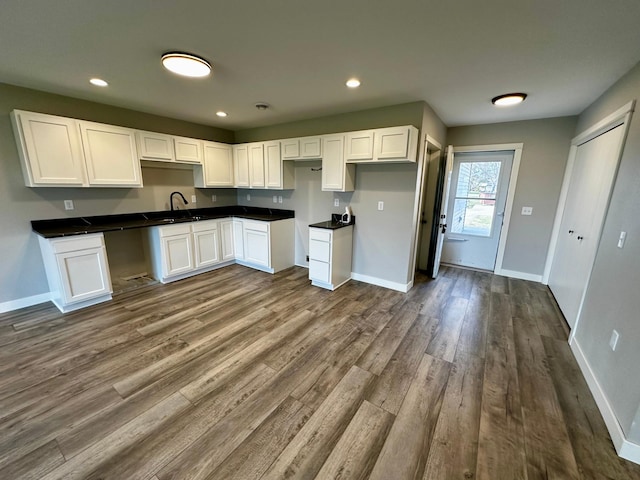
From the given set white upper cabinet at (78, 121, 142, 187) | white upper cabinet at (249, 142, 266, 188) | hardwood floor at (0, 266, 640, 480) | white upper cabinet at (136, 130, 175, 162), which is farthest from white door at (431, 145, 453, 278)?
white upper cabinet at (78, 121, 142, 187)

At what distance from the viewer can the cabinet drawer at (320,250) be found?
11.5 feet

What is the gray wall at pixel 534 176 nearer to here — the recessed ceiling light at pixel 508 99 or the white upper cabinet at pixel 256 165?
the recessed ceiling light at pixel 508 99

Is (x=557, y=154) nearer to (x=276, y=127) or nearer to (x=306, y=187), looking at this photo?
(x=306, y=187)

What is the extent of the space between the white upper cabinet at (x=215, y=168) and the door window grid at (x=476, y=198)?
164 inches

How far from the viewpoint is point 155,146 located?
12.0 ft

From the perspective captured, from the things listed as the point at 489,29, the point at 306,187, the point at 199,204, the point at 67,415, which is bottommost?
the point at 67,415

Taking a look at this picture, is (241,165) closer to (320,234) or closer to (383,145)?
(320,234)

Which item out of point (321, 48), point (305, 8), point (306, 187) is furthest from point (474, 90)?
point (306, 187)

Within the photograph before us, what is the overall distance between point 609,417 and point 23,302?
5.50 meters

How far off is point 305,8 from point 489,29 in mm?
1183

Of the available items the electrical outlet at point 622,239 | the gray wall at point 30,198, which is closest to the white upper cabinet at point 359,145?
the electrical outlet at point 622,239

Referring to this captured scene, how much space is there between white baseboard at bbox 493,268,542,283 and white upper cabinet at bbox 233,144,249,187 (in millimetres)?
4652

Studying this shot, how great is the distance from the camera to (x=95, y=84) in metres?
2.67

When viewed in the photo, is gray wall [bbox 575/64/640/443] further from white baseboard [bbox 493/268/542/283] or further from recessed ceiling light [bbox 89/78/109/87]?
recessed ceiling light [bbox 89/78/109/87]
